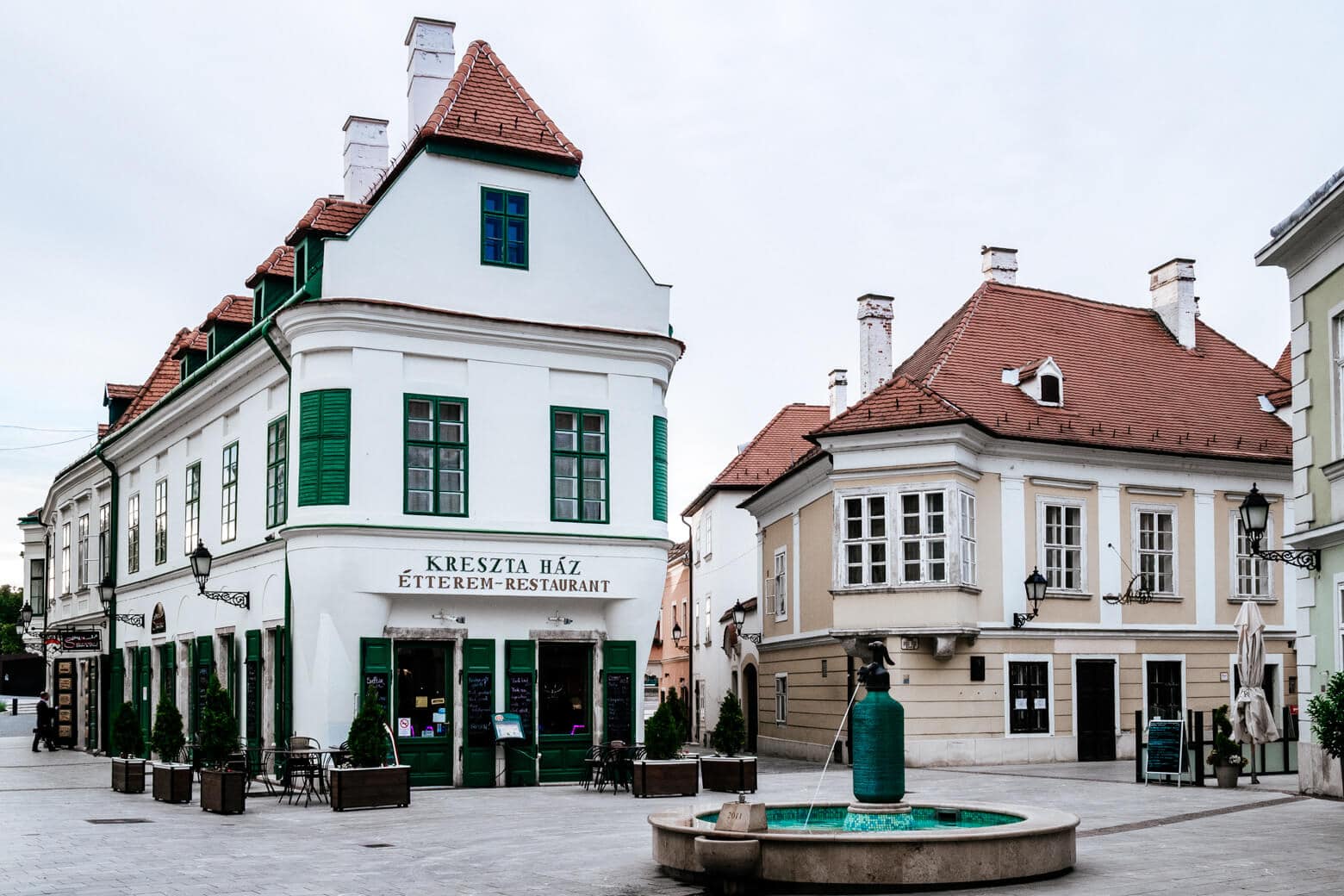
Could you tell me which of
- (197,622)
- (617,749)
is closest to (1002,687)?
(617,749)

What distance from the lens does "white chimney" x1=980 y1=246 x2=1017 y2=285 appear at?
37.5 meters

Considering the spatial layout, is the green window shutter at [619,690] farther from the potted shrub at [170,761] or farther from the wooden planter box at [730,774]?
the potted shrub at [170,761]

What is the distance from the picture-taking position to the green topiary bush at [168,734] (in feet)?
73.9

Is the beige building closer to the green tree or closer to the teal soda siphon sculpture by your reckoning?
the teal soda siphon sculpture

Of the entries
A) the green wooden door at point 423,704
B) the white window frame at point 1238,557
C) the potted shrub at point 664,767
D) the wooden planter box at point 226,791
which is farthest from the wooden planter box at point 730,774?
A: the white window frame at point 1238,557

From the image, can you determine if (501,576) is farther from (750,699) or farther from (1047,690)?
(750,699)

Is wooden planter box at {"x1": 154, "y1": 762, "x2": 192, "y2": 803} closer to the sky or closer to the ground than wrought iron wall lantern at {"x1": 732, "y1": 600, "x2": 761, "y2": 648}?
closer to the ground

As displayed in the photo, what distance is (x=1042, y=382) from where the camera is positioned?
33.2 metres

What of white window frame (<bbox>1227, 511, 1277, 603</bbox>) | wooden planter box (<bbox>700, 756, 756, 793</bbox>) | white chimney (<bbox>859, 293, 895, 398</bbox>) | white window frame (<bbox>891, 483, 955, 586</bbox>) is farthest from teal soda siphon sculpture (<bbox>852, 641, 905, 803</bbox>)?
white chimney (<bbox>859, 293, 895, 398</bbox>)

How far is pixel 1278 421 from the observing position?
36.1 m

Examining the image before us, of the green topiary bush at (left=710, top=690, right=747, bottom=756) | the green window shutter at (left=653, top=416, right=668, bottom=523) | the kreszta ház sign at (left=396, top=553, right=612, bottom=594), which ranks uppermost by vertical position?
the green window shutter at (left=653, top=416, right=668, bottom=523)

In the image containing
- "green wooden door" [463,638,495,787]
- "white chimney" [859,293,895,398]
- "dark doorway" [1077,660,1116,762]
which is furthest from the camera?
"white chimney" [859,293,895,398]

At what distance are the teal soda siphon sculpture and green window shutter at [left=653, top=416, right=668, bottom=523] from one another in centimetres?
1225

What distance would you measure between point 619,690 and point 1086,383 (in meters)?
14.8
